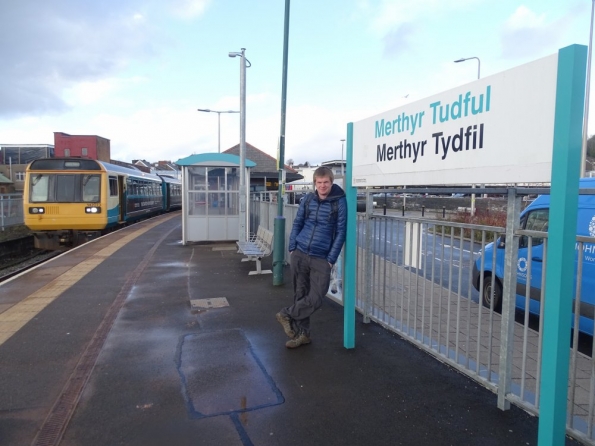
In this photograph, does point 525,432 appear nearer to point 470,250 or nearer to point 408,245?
point 470,250

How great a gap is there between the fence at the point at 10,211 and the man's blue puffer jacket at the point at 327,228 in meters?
17.7

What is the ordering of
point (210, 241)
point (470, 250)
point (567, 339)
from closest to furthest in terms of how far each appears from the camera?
point (567, 339)
point (470, 250)
point (210, 241)

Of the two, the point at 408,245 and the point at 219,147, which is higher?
the point at 219,147

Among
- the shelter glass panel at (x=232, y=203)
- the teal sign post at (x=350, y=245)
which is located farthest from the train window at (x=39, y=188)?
the teal sign post at (x=350, y=245)

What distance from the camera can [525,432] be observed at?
315 centimetres

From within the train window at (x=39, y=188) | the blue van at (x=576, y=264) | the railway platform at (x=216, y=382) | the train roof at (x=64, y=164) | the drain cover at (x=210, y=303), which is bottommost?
the railway platform at (x=216, y=382)

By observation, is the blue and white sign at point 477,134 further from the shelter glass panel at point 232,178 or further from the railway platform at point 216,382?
the shelter glass panel at point 232,178

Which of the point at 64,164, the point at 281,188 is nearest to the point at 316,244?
the point at 281,188

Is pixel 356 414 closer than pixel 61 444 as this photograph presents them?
No

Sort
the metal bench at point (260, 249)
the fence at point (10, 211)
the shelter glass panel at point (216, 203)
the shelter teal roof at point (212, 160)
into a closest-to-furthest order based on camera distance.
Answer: the metal bench at point (260, 249) < the shelter teal roof at point (212, 160) < the shelter glass panel at point (216, 203) < the fence at point (10, 211)

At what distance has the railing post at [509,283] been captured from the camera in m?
3.23

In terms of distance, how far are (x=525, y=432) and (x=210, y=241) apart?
1118 cm

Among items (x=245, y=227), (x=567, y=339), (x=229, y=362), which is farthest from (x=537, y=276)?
(x=245, y=227)

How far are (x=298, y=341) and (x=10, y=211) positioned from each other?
18.5 meters
